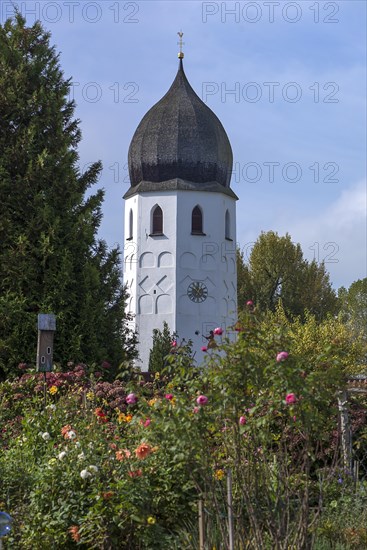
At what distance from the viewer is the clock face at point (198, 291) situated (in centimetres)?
4188

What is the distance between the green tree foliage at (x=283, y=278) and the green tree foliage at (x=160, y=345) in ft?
32.4

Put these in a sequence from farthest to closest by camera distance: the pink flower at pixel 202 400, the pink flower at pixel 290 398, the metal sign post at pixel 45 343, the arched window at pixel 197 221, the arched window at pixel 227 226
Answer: the arched window at pixel 227 226 < the arched window at pixel 197 221 < the metal sign post at pixel 45 343 < the pink flower at pixel 202 400 < the pink flower at pixel 290 398

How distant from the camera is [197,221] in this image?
4281cm

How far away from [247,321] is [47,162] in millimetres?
10948

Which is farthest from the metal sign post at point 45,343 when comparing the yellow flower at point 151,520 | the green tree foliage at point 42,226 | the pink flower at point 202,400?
the pink flower at point 202,400

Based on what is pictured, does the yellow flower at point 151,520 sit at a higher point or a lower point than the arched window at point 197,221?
lower

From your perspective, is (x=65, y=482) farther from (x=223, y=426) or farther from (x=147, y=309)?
(x=147, y=309)

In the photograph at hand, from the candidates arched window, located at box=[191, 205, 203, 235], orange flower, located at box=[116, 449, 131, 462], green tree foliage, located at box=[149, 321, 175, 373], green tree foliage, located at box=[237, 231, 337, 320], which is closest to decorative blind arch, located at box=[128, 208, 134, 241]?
arched window, located at box=[191, 205, 203, 235]

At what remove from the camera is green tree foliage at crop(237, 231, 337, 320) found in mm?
49875

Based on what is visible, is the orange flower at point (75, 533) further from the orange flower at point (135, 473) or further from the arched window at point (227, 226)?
the arched window at point (227, 226)

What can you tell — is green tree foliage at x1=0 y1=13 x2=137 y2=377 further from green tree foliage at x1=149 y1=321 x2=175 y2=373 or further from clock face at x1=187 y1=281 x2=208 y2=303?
clock face at x1=187 y1=281 x2=208 y2=303

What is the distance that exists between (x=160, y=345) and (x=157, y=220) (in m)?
6.84

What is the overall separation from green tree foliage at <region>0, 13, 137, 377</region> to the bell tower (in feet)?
76.5

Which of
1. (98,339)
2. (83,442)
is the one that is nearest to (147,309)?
(98,339)
